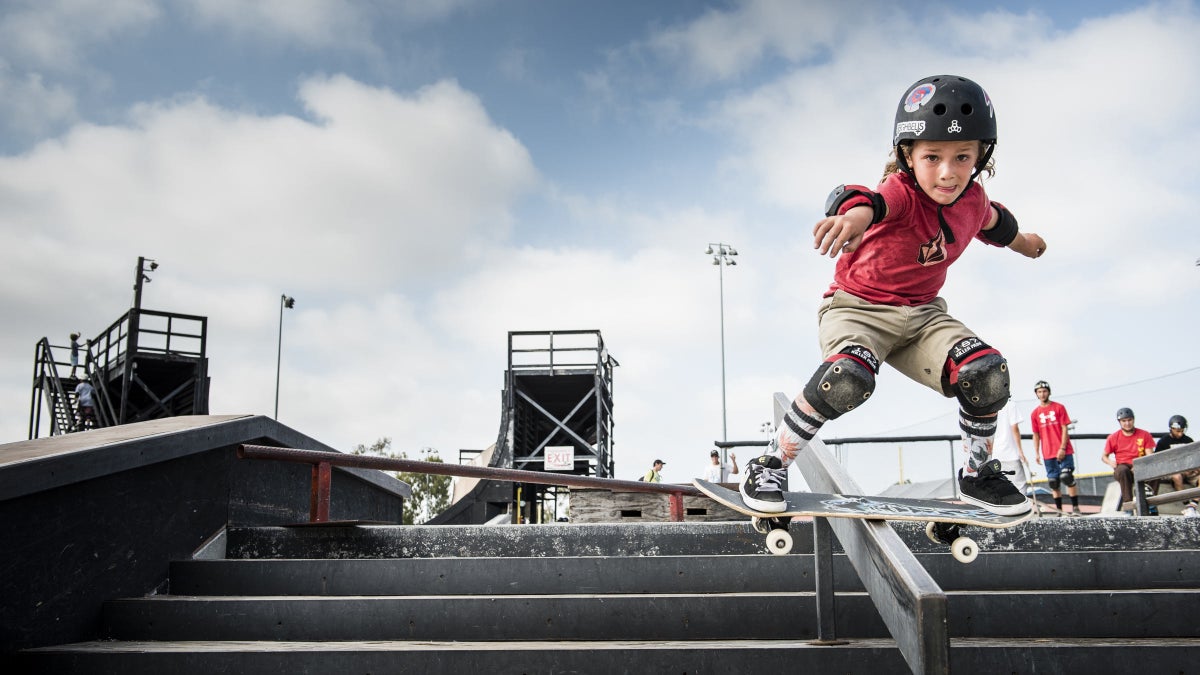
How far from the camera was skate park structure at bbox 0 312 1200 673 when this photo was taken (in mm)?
3082

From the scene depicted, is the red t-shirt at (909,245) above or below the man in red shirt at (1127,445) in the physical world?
above

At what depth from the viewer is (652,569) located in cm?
387

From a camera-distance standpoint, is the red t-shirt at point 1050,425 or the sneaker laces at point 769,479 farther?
the red t-shirt at point 1050,425

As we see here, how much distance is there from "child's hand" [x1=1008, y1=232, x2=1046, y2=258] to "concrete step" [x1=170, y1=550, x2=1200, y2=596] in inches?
52.2

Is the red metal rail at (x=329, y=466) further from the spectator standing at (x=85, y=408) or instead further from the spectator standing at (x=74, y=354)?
the spectator standing at (x=74, y=354)

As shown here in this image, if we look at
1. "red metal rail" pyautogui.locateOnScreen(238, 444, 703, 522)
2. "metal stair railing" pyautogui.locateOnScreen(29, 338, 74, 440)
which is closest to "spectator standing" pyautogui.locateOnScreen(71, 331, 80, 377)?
"metal stair railing" pyautogui.locateOnScreen(29, 338, 74, 440)

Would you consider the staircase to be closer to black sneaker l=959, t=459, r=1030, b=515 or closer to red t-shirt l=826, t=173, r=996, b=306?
black sneaker l=959, t=459, r=1030, b=515

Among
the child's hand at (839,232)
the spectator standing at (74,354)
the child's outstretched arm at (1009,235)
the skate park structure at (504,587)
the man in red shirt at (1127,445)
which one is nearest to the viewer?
the child's hand at (839,232)

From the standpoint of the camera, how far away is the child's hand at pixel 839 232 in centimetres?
298

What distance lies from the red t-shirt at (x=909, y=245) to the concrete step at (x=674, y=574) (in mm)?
1214

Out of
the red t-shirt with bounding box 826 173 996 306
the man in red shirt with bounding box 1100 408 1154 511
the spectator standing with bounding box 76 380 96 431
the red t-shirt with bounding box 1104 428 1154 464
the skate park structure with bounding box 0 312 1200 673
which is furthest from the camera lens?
the spectator standing with bounding box 76 380 96 431

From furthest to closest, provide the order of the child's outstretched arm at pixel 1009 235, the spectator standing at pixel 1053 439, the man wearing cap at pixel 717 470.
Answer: the man wearing cap at pixel 717 470, the spectator standing at pixel 1053 439, the child's outstretched arm at pixel 1009 235

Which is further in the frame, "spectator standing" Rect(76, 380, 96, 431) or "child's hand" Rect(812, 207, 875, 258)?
"spectator standing" Rect(76, 380, 96, 431)

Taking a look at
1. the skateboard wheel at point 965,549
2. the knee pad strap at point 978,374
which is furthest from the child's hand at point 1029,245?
the skateboard wheel at point 965,549
